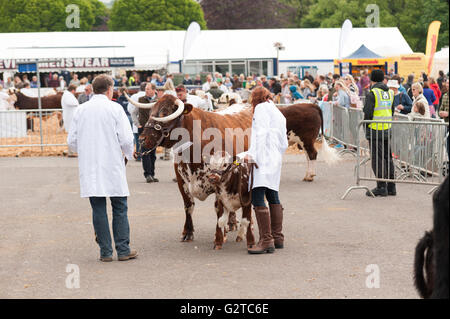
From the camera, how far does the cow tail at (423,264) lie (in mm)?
2873

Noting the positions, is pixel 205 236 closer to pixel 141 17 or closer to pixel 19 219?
pixel 19 219

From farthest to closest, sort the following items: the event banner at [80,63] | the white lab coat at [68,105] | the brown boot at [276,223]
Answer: the event banner at [80,63], the white lab coat at [68,105], the brown boot at [276,223]

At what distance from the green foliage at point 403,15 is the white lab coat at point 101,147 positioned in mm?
64866

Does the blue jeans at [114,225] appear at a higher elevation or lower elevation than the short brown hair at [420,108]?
lower

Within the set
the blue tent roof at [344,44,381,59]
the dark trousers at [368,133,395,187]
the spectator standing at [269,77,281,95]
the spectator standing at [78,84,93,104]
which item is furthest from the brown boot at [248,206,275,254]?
the blue tent roof at [344,44,381,59]

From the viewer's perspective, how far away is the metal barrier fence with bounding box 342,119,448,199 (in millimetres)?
11188

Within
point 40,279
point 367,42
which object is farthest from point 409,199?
point 367,42

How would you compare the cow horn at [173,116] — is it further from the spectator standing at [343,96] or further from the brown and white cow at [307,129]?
the spectator standing at [343,96]

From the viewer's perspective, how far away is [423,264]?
2965 mm

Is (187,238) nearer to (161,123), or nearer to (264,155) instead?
(161,123)

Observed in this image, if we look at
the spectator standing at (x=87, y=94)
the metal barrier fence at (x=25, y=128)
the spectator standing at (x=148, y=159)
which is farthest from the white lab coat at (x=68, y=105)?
the spectator standing at (x=148, y=159)

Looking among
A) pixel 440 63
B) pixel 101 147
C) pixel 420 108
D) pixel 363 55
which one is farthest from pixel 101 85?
pixel 440 63

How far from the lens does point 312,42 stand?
4312cm

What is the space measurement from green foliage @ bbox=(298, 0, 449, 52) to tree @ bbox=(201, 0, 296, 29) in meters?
6.35
